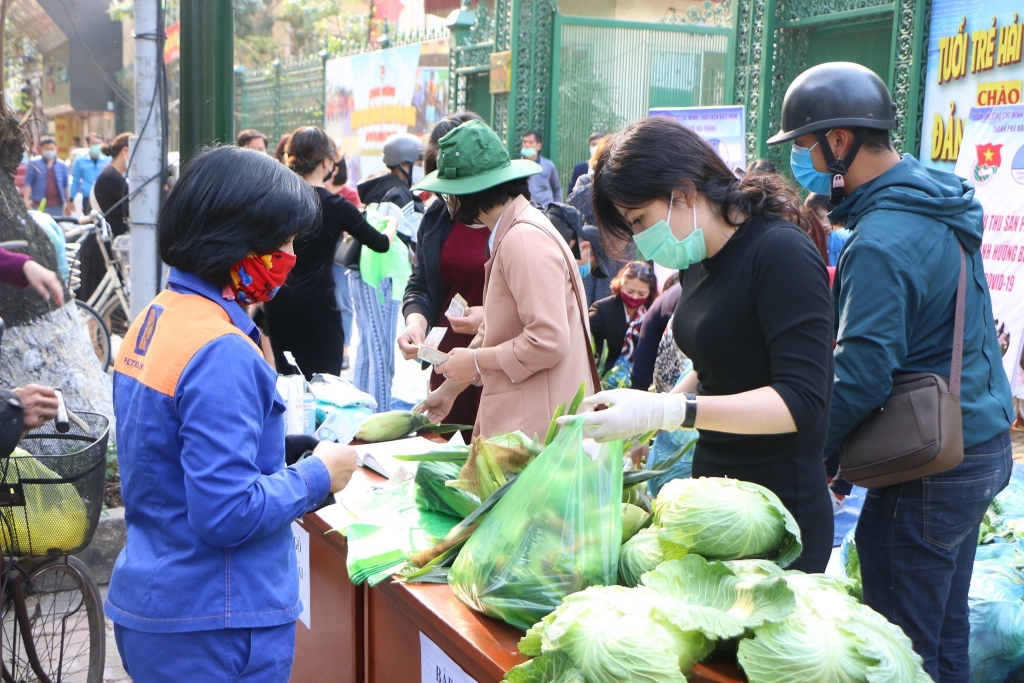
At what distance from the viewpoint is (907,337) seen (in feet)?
7.82

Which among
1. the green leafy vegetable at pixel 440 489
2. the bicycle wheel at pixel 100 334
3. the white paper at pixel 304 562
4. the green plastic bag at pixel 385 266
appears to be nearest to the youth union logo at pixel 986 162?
the green plastic bag at pixel 385 266

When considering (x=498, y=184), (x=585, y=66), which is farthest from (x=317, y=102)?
(x=498, y=184)

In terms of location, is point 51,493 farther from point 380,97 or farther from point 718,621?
point 380,97

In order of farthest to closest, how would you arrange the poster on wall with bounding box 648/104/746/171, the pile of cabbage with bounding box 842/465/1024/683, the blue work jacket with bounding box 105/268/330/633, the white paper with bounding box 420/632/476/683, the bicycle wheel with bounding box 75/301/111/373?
the bicycle wheel with bounding box 75/301/111/373 < the poster on wall with bounding box 648/104/746/171 < the pile of cabbage with bounding box 842/465/1024/683 < the white paper with bounding box 420/632/476/683 < the blue work jacket with bounding box 105/268/330/633

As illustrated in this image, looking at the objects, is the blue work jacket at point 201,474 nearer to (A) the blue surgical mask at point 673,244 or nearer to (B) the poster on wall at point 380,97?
(A) the blue surgical mask at point 673,244

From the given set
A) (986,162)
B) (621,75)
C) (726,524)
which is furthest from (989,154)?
(621,75)

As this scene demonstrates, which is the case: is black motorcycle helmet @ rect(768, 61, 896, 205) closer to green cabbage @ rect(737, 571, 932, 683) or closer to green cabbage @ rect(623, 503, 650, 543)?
green cabbage @ rect(623, 503, 650, 543)

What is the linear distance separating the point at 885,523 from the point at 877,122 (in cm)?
102

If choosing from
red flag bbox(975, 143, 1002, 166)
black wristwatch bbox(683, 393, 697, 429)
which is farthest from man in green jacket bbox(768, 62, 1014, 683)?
red flag bbox(975, 143, 1002, 166)

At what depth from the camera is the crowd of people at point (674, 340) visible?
1788 mm

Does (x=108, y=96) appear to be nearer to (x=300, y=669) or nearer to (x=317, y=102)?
(x=317, y=102)

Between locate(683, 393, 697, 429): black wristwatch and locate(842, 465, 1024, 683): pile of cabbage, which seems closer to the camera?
locate(683, 393, 697, 429): black wristwatch

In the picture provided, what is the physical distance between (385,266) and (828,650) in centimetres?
520

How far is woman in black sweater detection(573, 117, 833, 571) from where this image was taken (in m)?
2.10
